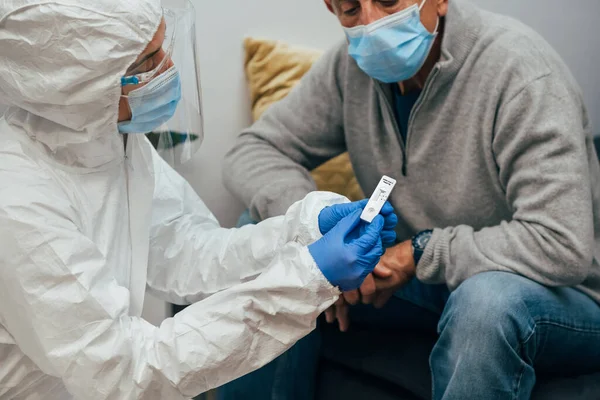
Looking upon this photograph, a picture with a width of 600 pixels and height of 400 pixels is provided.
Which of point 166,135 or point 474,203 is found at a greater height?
point 166,135

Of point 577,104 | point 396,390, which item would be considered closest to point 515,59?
point 577,104

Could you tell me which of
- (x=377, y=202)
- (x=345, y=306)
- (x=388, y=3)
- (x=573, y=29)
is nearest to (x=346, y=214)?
(x=377, y=202)

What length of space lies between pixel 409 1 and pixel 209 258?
1.94ft

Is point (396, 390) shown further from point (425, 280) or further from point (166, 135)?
point (166, 135)

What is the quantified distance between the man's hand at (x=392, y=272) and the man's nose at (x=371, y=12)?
0.42 meters

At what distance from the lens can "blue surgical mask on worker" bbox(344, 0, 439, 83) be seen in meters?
1.32

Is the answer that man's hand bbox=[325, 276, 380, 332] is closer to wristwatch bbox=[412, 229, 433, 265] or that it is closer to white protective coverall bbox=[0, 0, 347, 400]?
wristwatch bbox=[412, 229, 433, 265]

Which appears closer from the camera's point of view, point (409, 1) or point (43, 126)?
point (43, 126)

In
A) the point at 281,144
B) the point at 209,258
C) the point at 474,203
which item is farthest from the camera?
the point at 281,144

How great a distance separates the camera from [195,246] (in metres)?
1.29

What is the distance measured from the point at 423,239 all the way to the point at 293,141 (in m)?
0.43

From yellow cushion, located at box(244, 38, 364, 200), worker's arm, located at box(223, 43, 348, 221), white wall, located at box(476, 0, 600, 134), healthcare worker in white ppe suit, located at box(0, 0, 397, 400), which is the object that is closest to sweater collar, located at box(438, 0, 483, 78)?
worker's arm, located at box(223, 43, 348, 221)

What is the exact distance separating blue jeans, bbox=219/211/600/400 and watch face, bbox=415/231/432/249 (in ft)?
0.41

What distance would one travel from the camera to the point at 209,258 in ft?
4.17
